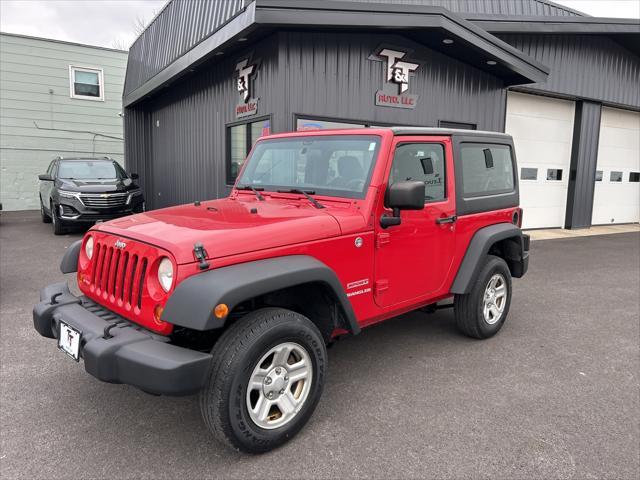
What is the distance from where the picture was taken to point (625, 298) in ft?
19.9

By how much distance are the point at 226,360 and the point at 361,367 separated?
164 centimetres

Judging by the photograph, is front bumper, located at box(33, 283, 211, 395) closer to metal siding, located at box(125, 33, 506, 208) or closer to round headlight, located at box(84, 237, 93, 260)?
round headlight, located at box(84, 237, 93, 260)

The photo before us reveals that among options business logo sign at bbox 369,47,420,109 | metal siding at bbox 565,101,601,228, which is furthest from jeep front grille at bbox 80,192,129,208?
metal siding at bbox 565,101,601,228

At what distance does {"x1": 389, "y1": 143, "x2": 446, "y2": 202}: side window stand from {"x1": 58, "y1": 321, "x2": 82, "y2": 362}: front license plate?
218 centimetres

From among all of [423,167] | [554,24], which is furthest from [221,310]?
[554,24]

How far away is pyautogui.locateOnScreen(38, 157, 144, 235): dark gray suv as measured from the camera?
977cm

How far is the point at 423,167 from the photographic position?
12.2 ft

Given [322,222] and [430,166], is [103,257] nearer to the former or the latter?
[322,222]

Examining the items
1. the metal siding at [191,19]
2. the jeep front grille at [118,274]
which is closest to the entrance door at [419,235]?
the jeep front grille at [118,274]

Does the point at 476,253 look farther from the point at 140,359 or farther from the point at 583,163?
the point at 583,163

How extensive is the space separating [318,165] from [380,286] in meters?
1.02

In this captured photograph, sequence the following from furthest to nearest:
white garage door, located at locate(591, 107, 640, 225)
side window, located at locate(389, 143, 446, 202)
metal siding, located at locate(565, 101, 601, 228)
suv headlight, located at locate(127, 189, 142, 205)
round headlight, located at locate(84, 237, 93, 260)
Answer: white garage door, located at locate(591, 107, 640, 225), metal siding, located at locate(565, 101, 601, 228), suv headlight, located at locate(127, 189, 142, 205), side window, located at locate(389, 143, 446, 202), round headlight, located at locate(84, 237, 93, 260)

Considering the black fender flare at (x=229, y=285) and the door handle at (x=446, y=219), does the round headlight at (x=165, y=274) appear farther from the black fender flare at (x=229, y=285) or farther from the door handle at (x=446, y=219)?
the door handle at (x=446, y=219)

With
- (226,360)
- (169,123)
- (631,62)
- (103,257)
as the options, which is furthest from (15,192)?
(631,62)
